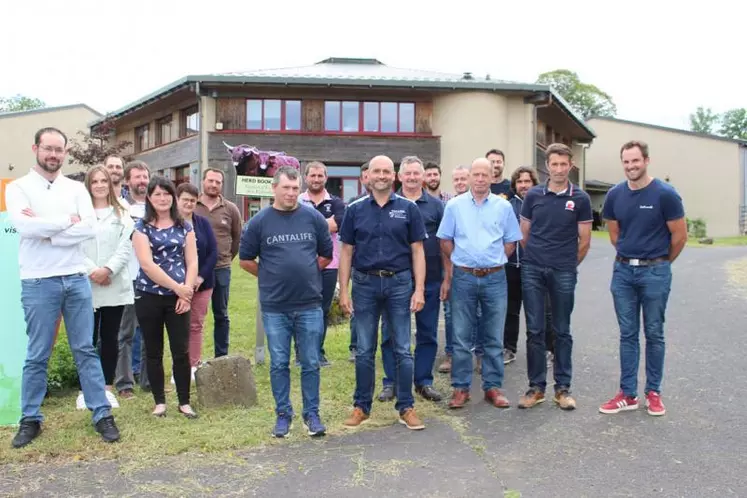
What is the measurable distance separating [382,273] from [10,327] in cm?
305

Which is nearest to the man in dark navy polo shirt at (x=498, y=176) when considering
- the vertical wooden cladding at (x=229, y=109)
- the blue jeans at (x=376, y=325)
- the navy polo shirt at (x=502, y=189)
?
the navy polo shirt at (x=502, y=189)

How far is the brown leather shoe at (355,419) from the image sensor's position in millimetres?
5055

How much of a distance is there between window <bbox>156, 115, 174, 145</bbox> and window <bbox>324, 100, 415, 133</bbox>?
25.2 feet

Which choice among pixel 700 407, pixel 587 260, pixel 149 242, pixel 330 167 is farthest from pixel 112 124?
pixel 700 407

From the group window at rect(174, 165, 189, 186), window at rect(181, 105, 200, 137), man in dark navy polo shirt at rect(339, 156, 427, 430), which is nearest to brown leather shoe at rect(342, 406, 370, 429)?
man in dark navy polo shirt at rect(339, 156, 427, 430)

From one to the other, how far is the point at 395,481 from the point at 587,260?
15446mm

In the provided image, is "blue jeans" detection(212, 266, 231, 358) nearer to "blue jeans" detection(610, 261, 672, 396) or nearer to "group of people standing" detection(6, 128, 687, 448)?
"group of people standing" detection(6, 128, 687, 448)

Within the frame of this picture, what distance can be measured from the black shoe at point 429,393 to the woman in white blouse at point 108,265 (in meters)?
2.66

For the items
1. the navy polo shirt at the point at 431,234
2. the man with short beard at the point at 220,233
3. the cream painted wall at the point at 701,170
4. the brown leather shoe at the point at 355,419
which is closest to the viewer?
the brown leather shoe at the point at 355,419

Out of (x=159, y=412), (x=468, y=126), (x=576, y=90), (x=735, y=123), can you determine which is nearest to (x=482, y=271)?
(x=159, y=412)

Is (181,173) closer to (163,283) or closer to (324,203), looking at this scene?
(324,203)

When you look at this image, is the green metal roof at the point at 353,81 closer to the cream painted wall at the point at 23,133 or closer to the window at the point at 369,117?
the window at the point at 369,117

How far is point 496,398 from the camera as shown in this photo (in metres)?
5.59

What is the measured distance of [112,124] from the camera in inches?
1213
